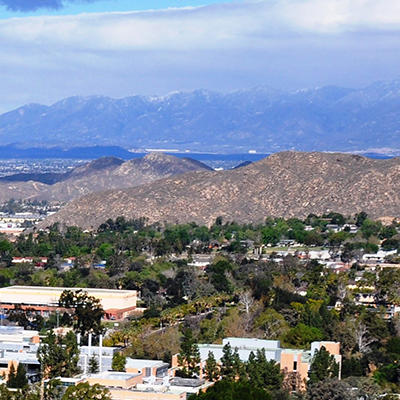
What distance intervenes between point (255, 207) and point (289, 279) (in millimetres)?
65197

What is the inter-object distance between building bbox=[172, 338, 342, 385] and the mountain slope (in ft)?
263

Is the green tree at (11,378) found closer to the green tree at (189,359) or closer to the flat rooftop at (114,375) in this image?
the flat rooftop at (114,375)

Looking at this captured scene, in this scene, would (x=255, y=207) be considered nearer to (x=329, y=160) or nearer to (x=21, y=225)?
(x=329, y=160)

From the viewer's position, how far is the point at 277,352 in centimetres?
5647

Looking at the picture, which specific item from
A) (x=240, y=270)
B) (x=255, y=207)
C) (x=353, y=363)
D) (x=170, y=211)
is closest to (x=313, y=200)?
(x=255, y=207)

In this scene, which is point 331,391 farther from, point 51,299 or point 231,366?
point 51,299

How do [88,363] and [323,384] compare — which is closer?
[323,384]

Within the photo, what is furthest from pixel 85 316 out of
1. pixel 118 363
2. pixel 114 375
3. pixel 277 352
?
pixel 114 375

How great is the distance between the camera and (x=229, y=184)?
156 meters

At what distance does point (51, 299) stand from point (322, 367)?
3147cm

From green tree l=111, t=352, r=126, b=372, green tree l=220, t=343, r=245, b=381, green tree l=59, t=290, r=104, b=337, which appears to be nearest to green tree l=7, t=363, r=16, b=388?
green tree l=111, t=352, r=126, b=372

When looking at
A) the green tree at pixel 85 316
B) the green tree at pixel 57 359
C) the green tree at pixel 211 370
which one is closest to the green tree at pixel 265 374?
the green tree at pixel 211 370

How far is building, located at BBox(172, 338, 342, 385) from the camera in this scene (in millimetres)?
55188

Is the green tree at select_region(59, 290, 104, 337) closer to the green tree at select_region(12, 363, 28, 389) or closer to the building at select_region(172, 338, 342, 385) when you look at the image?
the building at select_region(172, 338, 342, 385)
